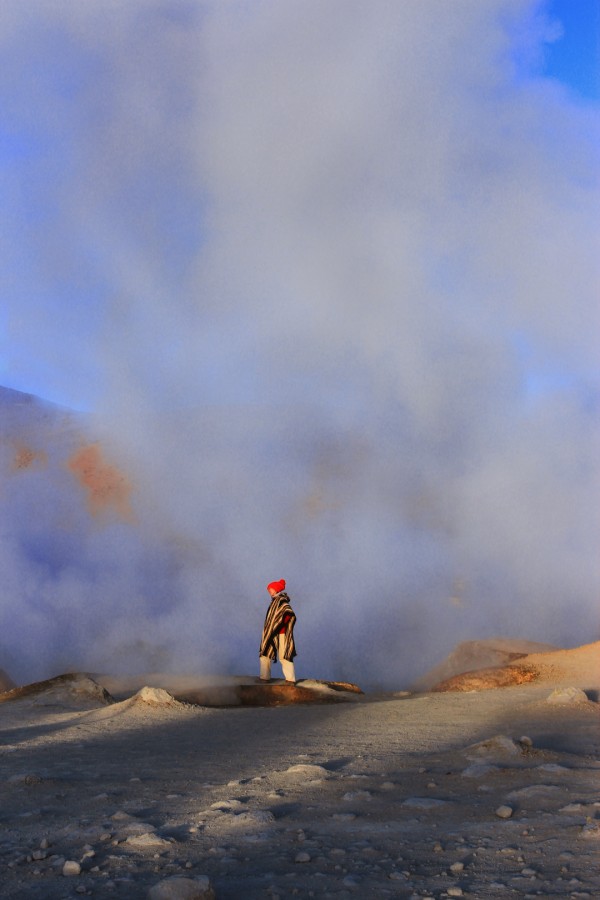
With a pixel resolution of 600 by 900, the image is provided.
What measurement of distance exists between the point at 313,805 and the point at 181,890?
3.68ft

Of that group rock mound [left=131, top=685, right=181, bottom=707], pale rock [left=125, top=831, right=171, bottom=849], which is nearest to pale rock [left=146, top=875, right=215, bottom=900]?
pale rock [left=125, top=831, right=171, bottom=849]

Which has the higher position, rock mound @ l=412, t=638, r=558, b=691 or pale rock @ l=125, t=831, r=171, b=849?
rock mound @ l=412, t=638, r=558, b=691

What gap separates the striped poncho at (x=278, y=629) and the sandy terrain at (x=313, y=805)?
10.3 ft

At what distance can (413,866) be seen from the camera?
233 cm

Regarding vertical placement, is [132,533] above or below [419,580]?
above

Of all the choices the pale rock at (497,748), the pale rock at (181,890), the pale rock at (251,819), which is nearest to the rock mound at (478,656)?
the pale rock at (497,748)

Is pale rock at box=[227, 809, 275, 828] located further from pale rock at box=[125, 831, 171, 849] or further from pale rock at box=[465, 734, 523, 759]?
pale rock at box=[465, 734, 523, 759]

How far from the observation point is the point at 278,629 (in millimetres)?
8953

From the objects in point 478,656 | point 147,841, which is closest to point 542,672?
point 478,656

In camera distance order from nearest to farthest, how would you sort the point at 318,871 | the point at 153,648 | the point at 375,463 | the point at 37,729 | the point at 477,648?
the point at 318,871, the point at 37,729, the point at 477,648, the point at 153,648, the point at 375,463

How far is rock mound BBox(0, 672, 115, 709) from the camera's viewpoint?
7086 millimetres

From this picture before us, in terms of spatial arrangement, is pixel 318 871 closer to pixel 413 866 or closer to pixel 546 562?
pixel 413 866

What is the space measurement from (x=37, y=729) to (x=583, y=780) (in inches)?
150

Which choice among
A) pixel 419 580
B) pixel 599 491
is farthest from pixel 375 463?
pixel 599 491
